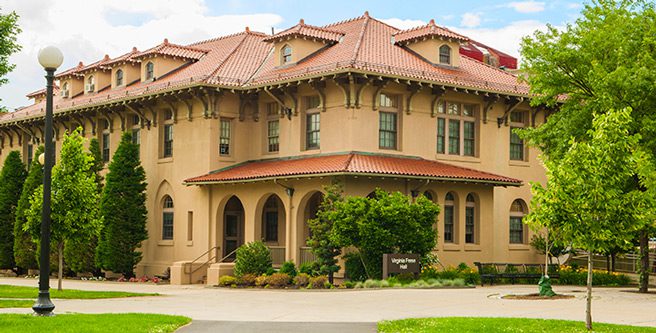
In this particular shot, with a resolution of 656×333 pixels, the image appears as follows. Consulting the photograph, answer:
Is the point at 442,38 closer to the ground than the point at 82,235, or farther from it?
farther from it

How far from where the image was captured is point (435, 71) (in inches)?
1542

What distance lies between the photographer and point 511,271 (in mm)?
37219

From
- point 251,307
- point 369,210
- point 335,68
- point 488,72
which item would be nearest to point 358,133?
point 335,68


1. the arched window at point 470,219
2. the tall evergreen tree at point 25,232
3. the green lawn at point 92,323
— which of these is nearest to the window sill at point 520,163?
the arched window at point 470,219

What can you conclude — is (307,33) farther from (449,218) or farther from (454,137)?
(449,218)

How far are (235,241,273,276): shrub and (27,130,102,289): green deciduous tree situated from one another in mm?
6891

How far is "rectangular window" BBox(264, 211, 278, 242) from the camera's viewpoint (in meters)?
41.3

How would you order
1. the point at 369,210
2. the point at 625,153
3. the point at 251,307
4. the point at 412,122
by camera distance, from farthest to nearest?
1. the point at 412,122
2. the point at 369,210
3. the point at 251,307
4. the point at 625,153

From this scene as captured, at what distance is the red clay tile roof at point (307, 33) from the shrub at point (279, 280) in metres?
11.3

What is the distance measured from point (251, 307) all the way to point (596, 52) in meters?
14.3

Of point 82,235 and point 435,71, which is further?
point 435,71

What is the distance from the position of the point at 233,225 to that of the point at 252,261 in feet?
23.6

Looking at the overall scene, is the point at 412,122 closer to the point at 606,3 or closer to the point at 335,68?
the point at 335,68

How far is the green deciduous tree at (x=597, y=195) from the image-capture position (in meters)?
17.6
